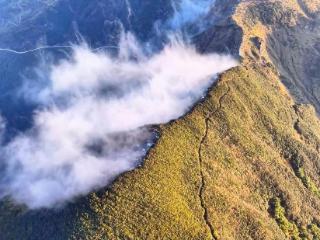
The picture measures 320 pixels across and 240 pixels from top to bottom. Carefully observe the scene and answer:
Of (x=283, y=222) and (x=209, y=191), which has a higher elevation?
(x=209, y=191)

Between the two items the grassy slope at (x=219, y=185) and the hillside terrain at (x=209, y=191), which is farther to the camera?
the grassy slope at (x=219, y=185)

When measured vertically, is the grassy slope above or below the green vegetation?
above

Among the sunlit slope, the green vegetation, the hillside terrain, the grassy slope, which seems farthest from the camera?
the green vegetation

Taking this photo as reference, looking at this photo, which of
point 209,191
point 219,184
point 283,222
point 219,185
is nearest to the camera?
point 209,191

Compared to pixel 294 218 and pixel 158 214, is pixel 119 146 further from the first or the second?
pixel 294 218

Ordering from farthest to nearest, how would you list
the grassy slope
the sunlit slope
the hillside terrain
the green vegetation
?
the green vegetation
the sunlit slope
the grassy slope
the hillside terrain

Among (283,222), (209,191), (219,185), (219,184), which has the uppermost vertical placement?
(219,184)

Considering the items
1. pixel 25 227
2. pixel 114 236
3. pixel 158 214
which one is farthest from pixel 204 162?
pixel 25 227

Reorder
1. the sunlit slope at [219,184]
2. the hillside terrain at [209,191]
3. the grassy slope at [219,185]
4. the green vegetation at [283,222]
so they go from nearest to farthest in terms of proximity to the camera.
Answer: the hillside terrain at [209,191]
the grassy slope at [219,185]
the sunlit slope at [219,184]
the green vegetation at [283,222]

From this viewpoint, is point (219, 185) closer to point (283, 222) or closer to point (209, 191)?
point (209, 191)

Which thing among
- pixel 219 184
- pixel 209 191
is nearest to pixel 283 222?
pixel 219 184

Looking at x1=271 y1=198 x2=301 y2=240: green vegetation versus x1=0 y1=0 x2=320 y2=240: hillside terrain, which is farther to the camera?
x1=271 y1=198 x2=301 y2=240: green vegetation
